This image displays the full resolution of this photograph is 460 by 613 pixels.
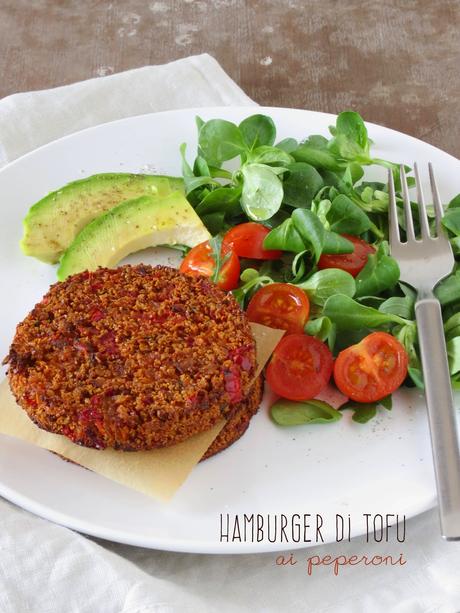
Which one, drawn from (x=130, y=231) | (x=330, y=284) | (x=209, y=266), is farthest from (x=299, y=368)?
(x=130, y=231)

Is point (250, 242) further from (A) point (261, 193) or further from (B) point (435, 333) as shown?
(B) point (435, 333)

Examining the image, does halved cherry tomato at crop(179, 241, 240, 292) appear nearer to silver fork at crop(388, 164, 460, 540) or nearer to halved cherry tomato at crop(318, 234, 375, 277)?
halved cherry tomato at crop(318, 234, 375, 277)

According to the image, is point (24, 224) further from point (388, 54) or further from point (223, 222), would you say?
point (388, 54)

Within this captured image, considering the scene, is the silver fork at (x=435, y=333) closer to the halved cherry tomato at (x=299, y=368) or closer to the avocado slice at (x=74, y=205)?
the halved cherry tomato at (x=299, y=368)

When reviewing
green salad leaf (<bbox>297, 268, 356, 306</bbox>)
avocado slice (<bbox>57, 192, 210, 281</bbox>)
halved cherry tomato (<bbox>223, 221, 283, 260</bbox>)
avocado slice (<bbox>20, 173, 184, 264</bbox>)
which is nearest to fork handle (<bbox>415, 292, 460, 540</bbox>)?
green salad leaf (<bbox>297, 268, 356, 306</bbox>)

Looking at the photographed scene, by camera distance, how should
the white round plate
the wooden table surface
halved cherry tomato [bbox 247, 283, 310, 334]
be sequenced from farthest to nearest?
the wooden table surface, halved cherry tomato [bbox 247, 283, 310, 334], the white round plate

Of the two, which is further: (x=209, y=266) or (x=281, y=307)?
(x=209, y=266)
